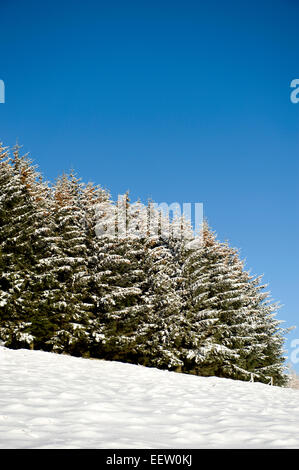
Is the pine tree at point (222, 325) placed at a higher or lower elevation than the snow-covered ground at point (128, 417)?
higher

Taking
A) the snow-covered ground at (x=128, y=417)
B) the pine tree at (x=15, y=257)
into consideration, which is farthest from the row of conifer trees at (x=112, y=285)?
the snow-covered ground at (x=128, y=417)

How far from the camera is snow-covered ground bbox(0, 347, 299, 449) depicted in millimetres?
4547

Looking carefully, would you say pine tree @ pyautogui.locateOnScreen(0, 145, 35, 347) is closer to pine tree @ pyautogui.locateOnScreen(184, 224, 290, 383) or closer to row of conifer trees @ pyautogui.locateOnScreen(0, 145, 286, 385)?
row of conifer trees @ pyautogui.locateOnScreen(0, 145, 286, 385)

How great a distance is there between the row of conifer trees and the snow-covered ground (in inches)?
471

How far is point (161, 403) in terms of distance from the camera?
7.44m

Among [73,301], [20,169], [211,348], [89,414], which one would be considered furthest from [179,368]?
[89,414]

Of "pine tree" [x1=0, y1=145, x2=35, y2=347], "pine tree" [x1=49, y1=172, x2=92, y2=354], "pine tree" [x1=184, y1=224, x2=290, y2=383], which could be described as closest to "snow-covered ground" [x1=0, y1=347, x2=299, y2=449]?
"pine tree" [x1=0, y1=145, x2=35, y2=347]

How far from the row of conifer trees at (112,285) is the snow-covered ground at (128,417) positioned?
1195 cm

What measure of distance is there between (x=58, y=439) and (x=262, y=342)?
→ 30.2 m

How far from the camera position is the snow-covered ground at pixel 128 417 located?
4547 millimetres

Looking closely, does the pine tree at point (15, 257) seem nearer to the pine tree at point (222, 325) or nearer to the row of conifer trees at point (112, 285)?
the row of conifer trees at point (112, 285)

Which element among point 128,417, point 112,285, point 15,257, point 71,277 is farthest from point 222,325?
Answer: point 128,417
